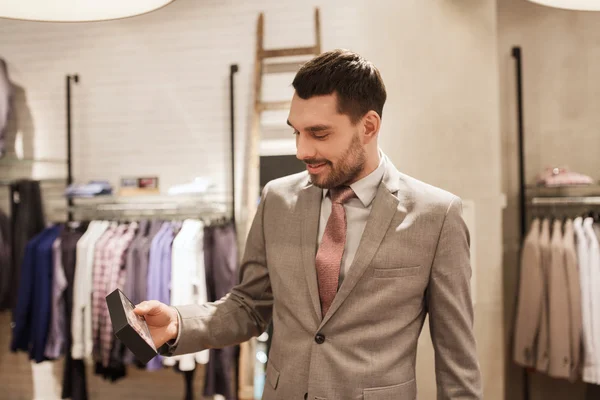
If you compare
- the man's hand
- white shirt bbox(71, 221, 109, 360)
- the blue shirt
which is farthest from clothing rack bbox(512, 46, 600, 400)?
the blue shirt

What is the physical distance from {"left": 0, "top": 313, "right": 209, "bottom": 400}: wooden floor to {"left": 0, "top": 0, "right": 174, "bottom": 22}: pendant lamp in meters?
A: 2.93

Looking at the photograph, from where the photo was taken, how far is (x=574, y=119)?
328cm

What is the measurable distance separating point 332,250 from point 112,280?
211cm

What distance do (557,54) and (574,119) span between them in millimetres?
487

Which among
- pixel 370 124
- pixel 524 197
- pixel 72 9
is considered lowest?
pixel 524 197

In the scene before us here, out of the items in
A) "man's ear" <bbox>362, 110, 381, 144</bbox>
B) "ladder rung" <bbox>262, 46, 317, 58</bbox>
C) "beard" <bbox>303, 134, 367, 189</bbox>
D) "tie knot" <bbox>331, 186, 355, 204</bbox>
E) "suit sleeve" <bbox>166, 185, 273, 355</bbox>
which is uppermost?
"ladder rung" <bbox>262, 46, 317, 58</bbox>

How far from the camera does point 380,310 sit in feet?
4.15

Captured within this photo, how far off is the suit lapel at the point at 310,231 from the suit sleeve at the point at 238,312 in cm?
16

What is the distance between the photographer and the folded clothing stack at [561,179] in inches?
112

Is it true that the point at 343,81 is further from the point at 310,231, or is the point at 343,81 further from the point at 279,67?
the point at 279,67

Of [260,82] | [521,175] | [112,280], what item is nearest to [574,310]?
[521,175]

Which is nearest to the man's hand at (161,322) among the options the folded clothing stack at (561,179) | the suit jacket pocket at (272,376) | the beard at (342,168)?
the suit jacket pocket at (272,376)

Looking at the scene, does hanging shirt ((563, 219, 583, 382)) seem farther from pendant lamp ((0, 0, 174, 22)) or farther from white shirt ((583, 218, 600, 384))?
pendant lamp ((0, 0, 174, 22))

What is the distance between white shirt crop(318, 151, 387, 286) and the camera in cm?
133
